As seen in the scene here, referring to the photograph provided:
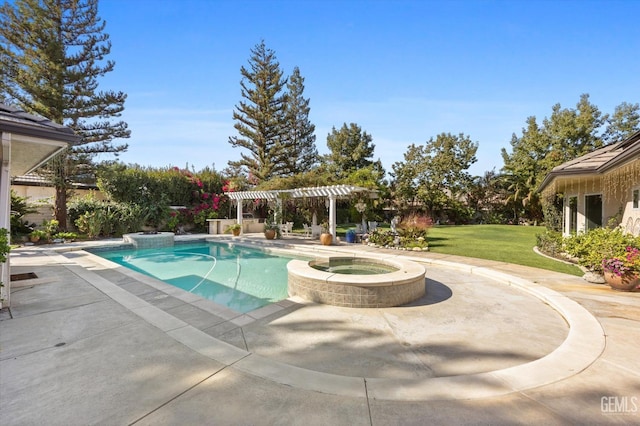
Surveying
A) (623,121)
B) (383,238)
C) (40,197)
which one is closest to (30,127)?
(383,238)

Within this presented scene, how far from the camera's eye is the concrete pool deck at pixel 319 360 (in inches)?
79.6

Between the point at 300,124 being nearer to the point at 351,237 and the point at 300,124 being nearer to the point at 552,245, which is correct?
the point at 351,237

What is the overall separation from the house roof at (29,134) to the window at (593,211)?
1280 cm

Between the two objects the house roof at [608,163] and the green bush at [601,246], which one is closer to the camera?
the house roof at [608,163]

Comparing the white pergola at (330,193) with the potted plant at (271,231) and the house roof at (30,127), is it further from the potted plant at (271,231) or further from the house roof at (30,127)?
the house roof at (30,127)

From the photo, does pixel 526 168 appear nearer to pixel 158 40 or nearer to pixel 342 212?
pixel 342 212

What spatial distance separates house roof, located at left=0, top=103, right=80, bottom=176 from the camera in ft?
13.0

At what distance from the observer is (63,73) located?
13.0 meters

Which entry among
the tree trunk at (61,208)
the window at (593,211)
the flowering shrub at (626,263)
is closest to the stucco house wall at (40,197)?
the tree trunk at (61,208)

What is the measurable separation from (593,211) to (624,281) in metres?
5.07

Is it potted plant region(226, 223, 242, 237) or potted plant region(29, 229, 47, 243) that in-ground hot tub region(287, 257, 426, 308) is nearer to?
potted plant region(226, 223, 242, 237)

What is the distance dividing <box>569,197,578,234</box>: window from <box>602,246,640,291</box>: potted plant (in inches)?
226

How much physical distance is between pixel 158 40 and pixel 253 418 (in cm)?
1111

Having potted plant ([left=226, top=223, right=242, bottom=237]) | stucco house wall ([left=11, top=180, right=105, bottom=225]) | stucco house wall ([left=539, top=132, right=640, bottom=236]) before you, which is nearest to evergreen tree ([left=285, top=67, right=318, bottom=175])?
potted plant ([left=226, top=223, right=242, bottom=237])
